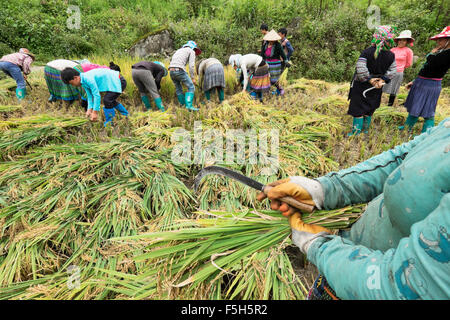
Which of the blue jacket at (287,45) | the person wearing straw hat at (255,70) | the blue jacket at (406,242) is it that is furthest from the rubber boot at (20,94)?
the blue jacket at (406,242)

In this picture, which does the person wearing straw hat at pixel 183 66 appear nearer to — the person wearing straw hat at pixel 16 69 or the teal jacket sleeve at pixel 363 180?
the person wearing straw hat at pixel 16 69

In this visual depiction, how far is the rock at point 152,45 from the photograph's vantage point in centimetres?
738

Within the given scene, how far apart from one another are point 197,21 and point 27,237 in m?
8.73

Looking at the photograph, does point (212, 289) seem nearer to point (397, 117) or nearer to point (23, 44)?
point (397, 117)

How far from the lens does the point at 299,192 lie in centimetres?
97

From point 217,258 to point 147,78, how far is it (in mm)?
3475

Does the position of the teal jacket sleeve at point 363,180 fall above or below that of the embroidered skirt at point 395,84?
above

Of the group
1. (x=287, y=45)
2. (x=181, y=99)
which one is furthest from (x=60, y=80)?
(x=287, y=45)

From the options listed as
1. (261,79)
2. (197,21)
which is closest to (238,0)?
(197,21)

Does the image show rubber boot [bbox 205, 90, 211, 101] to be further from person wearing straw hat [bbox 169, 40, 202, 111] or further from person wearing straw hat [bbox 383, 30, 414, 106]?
person wearing straw hat [bbox 383, 30, 414, 106]

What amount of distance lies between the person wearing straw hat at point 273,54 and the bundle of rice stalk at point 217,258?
3.82 metres

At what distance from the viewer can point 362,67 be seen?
2.58 metres

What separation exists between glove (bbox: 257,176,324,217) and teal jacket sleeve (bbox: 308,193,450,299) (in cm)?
30

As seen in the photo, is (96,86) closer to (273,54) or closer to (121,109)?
(121,109)
